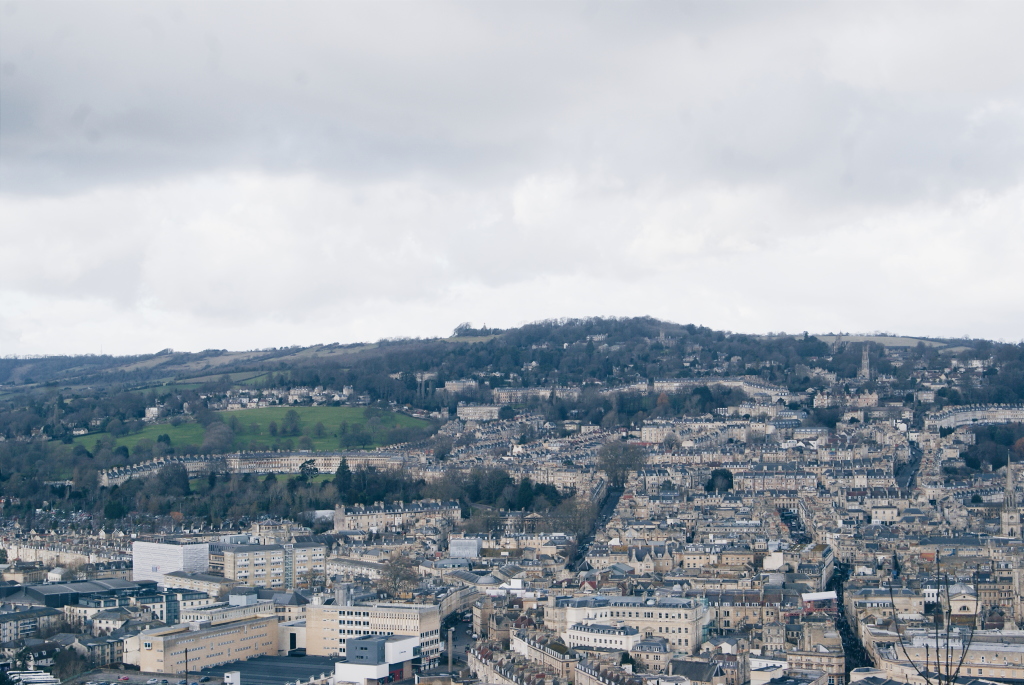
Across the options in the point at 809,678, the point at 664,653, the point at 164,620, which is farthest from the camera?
the point at 164,620

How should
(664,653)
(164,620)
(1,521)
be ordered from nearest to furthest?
(664,653) < (164,620) < (1,521)

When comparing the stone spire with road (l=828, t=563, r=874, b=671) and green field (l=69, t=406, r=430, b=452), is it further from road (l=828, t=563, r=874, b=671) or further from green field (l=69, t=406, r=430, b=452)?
green field (l=69, t=406, r=430, b=452)

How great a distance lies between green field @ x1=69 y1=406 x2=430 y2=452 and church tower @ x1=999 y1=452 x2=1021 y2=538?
41.9m

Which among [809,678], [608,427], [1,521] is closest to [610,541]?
[809,678]

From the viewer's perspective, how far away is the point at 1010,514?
203 feet

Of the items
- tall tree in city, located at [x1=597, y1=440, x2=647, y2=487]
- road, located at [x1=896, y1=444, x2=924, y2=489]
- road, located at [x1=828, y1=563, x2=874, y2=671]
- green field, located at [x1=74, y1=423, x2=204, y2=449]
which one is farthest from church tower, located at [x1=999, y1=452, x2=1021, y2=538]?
green field, located at [x1=74, y1=423, x2=204, y2=449]

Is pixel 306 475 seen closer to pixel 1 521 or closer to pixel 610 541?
pixel 1 521

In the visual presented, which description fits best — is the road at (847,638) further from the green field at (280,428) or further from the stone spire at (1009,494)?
the green field at (280,428)

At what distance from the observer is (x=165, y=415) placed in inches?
4245

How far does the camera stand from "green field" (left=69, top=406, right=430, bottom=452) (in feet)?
318

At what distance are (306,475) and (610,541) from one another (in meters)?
26.3

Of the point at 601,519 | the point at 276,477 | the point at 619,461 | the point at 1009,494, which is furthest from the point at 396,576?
the point at 276,477

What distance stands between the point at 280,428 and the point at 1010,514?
54049 mm

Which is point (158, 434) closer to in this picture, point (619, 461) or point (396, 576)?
point (619, 461)
